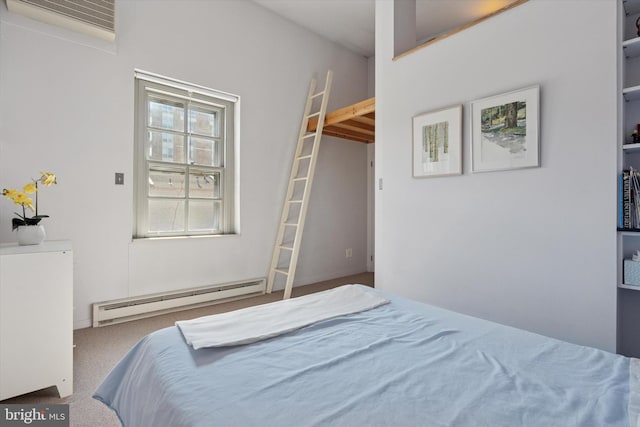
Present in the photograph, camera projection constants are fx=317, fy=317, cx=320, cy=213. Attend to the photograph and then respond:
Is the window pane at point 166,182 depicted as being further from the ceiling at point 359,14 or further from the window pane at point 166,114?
the ceiling at point 359,14

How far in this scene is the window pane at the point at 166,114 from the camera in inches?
115

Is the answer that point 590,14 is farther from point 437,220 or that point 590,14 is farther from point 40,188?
point 40,188

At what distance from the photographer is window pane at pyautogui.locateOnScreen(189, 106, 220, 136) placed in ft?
10.4

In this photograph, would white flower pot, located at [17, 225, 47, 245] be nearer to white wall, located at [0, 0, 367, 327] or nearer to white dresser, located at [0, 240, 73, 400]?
white dresser, located at [0, 240, 73, 400]

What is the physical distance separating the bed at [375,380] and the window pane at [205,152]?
235cm

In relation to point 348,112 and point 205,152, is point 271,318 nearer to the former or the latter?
point 205,152

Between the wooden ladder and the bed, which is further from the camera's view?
the wooden ladder

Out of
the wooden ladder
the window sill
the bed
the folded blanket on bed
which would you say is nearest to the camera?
the bed

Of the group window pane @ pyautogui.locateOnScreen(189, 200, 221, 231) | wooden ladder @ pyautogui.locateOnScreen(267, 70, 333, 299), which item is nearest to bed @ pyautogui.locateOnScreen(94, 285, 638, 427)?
window pane @ pyautogui.locateOnScreen(189, 200, 221, 231)

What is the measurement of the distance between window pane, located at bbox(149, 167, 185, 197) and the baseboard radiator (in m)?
0.92

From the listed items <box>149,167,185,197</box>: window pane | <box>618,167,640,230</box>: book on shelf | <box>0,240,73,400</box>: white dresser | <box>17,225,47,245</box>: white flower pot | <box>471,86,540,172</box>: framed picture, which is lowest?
<box>0,240,73,400</box>: white dresser

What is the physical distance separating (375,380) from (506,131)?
6.04 feet

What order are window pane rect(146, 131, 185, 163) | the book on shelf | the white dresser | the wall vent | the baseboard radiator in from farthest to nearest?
window pane rect(146, 131, 185, 163) < the baseboard radiator < the wall vent < the book on shelf < the white dresser

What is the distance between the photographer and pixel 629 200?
163 centimetres
